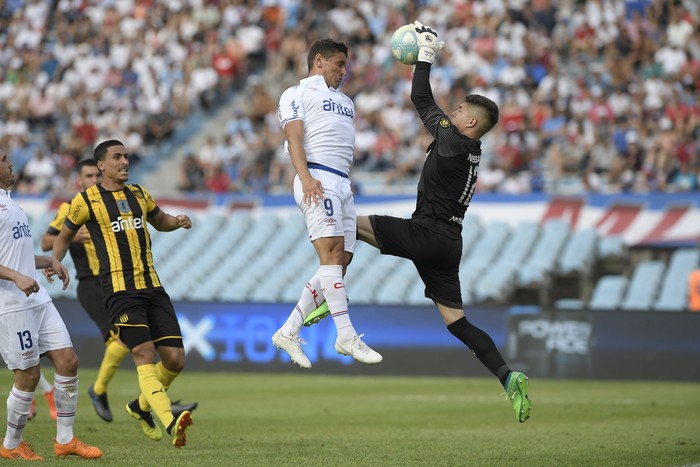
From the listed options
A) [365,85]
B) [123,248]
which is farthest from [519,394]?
[365,85]

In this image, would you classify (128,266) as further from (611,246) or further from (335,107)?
(611,246)

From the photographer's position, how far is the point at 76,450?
9.84 m

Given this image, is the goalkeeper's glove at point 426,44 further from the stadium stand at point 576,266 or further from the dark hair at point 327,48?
the stadium stand at point 576,266

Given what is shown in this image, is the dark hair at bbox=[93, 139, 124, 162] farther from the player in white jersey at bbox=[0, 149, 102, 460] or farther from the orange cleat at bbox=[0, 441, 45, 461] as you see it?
the orange cleat at bbox=[0, 441, 45, 461]

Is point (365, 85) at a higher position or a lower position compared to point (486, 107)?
higher

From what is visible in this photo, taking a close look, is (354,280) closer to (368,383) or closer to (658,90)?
(368,383)

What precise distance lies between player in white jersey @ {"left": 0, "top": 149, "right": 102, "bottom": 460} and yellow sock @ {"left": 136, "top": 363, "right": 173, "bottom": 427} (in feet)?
1.95

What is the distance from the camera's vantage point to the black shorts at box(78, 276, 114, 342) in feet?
43.6

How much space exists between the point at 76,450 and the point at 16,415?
60 centimetres

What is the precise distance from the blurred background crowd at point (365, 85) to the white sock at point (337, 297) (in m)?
13.0

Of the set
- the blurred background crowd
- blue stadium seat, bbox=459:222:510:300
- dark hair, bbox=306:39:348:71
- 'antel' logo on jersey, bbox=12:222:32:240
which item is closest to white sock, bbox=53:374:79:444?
'antel' logo on jersey, bbox=12:222:32:240

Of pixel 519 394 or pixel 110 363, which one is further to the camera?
pixel 110 363

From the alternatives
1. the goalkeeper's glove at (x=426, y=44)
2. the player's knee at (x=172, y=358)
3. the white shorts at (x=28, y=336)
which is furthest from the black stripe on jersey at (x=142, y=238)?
the goalkeeper's glove at (x=426, y=44)

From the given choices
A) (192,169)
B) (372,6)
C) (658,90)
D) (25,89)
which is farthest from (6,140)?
(658,90)
